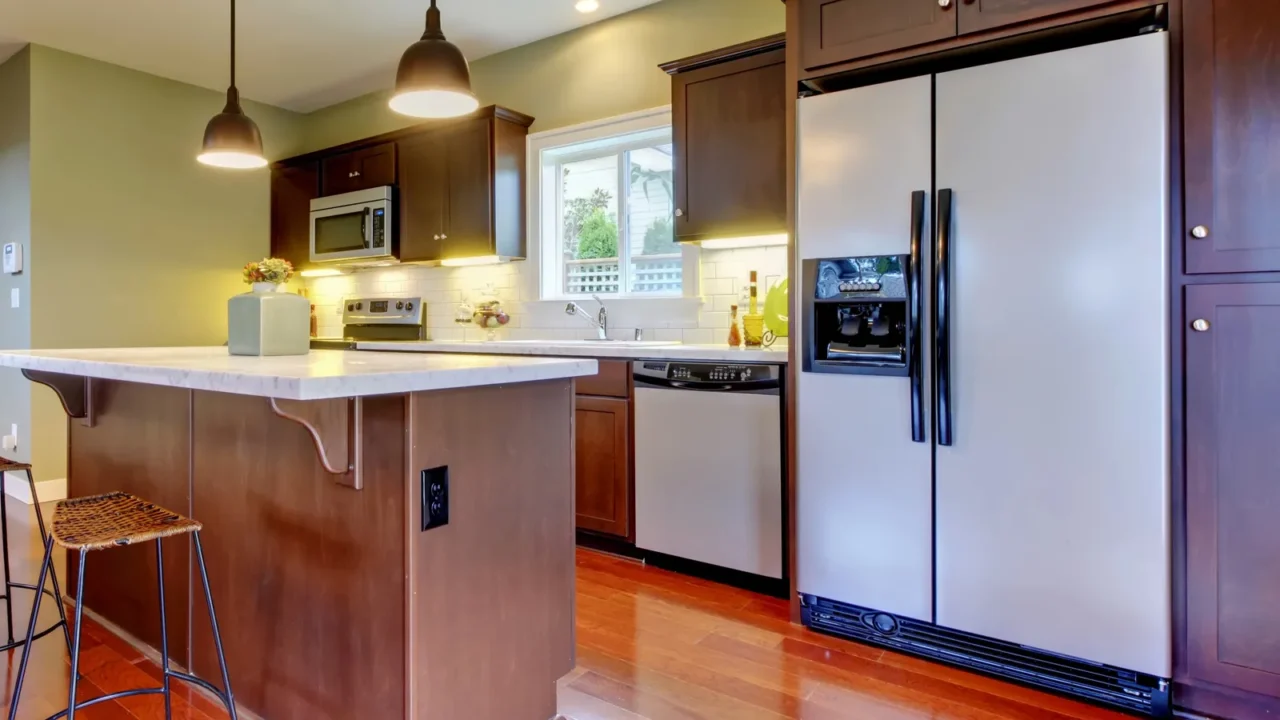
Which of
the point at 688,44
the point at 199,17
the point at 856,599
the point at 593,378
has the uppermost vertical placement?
the point at 199,17

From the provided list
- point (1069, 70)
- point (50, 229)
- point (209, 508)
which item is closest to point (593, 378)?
point (209, 508)

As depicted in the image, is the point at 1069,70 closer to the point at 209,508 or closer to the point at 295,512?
the point at 295,512

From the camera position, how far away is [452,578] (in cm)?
149

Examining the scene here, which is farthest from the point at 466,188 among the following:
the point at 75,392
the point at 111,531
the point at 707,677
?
the point at 707,677

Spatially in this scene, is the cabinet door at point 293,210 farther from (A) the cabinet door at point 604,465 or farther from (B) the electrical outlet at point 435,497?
(B) the electrical outlet at point 435,497

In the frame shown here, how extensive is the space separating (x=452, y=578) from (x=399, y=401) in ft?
1.36

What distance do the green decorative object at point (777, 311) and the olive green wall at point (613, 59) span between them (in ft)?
4.02

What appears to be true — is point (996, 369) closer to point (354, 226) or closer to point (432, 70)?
point (432, 70)

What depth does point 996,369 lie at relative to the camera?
6.52 feet

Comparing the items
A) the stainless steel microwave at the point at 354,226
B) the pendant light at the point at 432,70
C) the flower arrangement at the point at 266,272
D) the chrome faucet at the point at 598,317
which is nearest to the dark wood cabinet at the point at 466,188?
the stainless steel microwave at the point at 354,226

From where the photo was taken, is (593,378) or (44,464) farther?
(44,464)

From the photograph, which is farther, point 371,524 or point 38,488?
point 38,488

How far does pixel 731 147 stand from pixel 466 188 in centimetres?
173

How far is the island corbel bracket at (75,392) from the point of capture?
7.48ft
